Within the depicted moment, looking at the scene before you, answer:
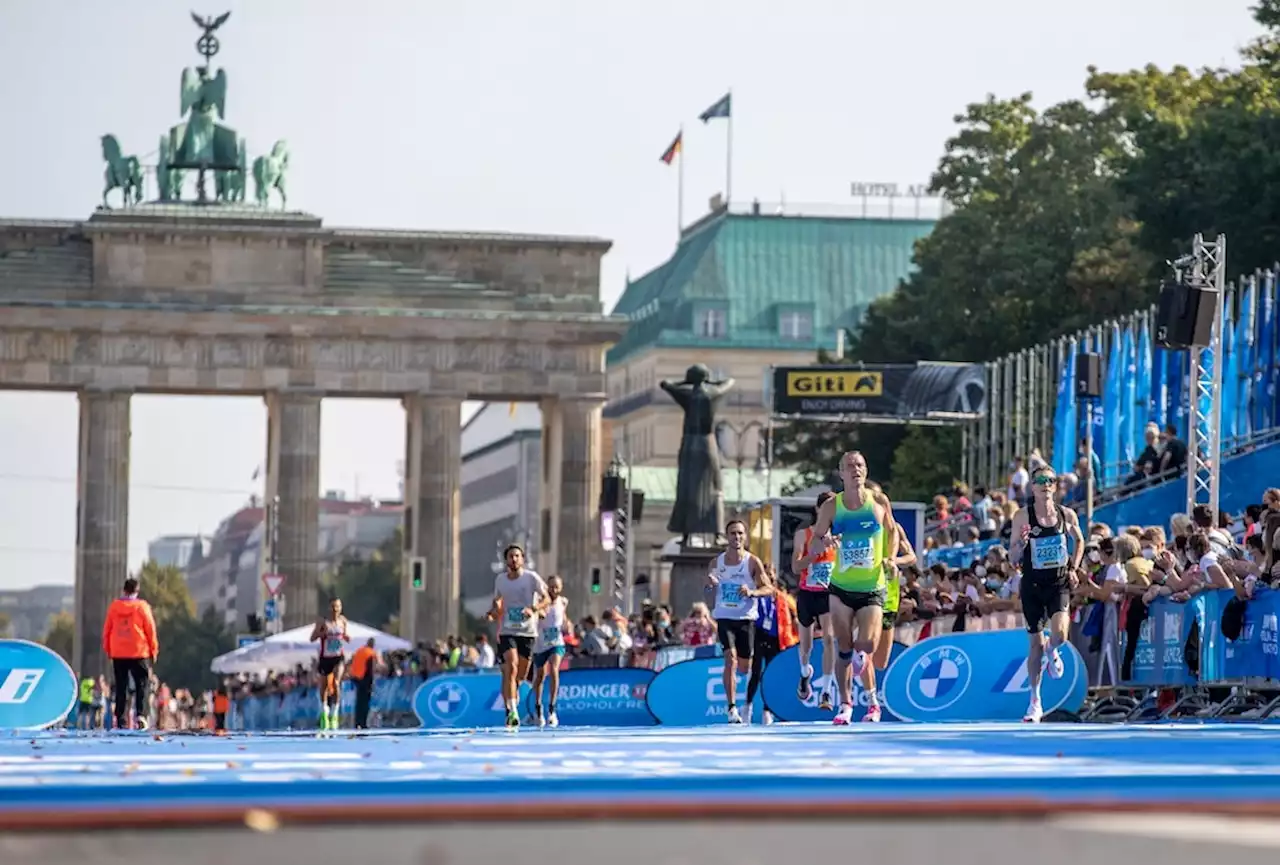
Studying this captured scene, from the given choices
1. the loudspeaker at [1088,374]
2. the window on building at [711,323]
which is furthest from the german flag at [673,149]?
the loudspeaker at [1088,374]

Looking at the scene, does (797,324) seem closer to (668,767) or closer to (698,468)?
(698,468)

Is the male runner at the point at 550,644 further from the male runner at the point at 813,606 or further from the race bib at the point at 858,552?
the race bib at the point at 858,552

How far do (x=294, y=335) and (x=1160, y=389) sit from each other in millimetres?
49500

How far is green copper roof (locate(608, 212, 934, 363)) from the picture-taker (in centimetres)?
13250

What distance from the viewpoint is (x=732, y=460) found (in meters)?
127

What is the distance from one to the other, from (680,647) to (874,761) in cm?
2385

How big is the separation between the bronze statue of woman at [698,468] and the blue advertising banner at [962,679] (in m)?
23.1

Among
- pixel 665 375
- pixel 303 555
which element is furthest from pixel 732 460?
pixel 303 555

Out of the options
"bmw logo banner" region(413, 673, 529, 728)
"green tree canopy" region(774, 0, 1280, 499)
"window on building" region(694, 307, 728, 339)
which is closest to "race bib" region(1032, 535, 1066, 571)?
"bmw logo banner" region(413, 673, 529, 728)

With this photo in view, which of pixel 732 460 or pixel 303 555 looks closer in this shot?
pixel 303 555

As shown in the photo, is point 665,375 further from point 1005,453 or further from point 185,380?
point 1005,453

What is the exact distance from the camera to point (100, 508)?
285ft

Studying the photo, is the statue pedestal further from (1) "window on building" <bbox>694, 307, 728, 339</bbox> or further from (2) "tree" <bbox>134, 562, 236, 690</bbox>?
(2) "tree" <bbox>134, 562, 236, 690</bbox>

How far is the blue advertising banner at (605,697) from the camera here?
106 feet
